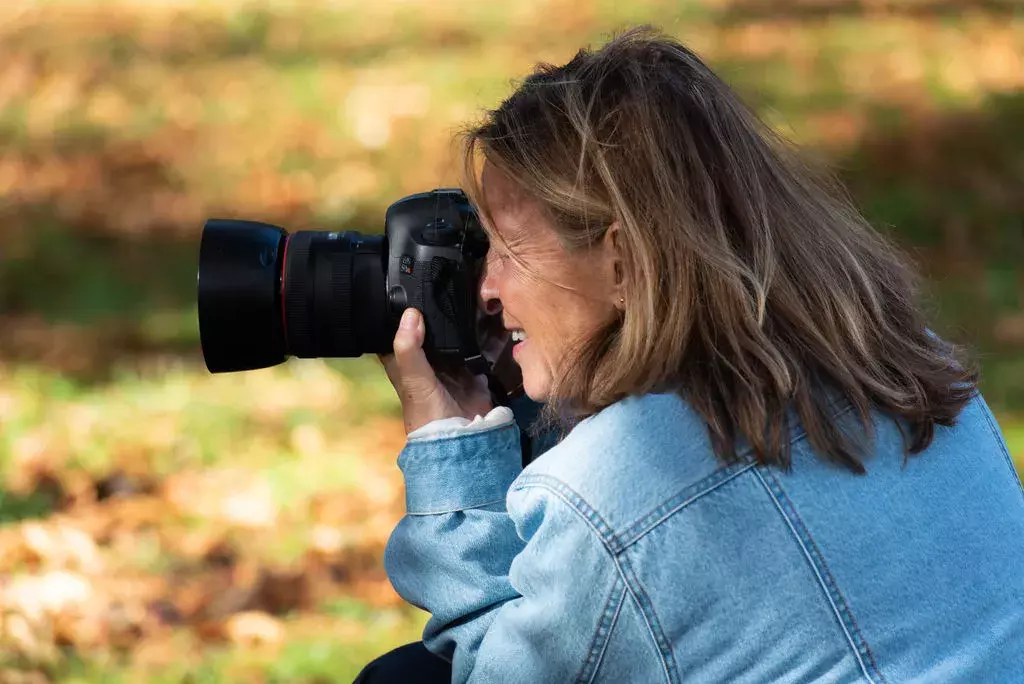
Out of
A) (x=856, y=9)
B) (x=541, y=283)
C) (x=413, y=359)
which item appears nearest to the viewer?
(x=541, y=283)

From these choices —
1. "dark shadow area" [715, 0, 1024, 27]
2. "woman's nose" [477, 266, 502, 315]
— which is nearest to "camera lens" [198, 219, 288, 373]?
"woman's nose" [477, 266, 502, 315]

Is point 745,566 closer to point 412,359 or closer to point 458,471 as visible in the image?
point 458,471

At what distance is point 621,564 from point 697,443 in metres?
0.14

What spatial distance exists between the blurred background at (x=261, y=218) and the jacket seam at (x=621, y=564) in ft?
1.80

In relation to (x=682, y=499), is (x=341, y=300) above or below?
above

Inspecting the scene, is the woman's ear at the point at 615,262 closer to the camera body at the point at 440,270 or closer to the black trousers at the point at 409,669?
the camera body at the point at 440,270

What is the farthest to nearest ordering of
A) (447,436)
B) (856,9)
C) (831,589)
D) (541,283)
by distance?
(856,9), (447,436), (541,283), (831,589)

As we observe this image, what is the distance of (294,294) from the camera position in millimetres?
1772

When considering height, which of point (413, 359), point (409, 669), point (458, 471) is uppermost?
point (413, 359)

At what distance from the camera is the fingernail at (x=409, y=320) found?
1.70 m

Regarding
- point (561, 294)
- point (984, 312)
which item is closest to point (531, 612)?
point (561, 294)

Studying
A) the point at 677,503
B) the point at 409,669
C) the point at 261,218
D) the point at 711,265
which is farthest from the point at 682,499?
the point at 261,218

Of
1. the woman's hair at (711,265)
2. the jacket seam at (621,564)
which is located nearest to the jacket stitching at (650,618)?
→ the jacket seam at (621,564)

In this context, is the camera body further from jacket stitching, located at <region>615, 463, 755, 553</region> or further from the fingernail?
jacket stitching, located at <region>615, 463, 755, 553</region>
